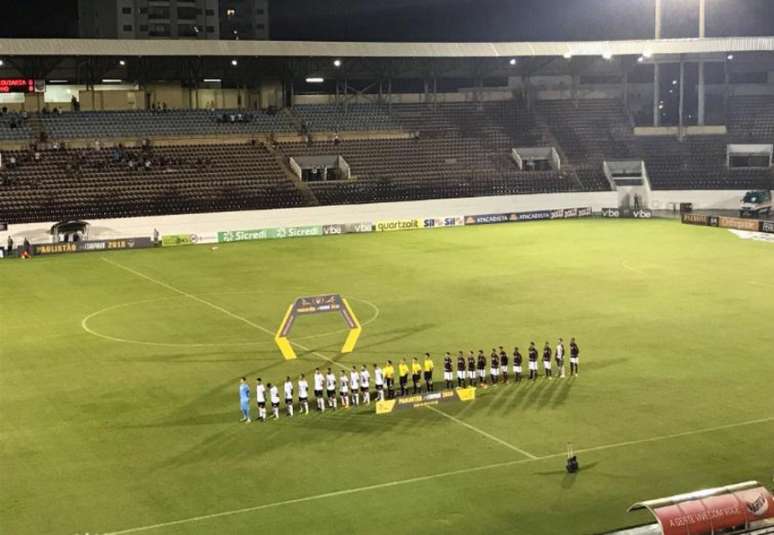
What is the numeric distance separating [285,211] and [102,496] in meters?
51.0

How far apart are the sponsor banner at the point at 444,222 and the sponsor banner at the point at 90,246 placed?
20307 millimetres

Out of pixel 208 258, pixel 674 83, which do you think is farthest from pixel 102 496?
pixel 674 83

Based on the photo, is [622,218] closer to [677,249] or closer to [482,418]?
[677,249]

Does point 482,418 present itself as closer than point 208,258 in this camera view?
Yes

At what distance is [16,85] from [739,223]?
2070 inches

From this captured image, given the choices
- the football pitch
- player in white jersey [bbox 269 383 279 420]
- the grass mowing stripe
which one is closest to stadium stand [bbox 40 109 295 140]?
the grass mowing stripe

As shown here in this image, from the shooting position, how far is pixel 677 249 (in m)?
59.6

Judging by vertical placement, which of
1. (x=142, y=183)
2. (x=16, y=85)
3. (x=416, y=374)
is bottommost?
(x=416, y=374)

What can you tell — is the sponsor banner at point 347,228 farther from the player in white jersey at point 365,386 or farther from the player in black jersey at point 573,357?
the player in white jersey at point 365,386

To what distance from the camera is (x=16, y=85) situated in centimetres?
7688

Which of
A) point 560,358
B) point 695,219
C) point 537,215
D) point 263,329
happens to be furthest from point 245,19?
point 560,358

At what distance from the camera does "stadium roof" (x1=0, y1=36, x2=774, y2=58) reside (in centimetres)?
7419

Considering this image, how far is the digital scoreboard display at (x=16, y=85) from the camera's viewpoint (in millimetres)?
76688

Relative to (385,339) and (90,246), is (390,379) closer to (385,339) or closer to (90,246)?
(385,339)
